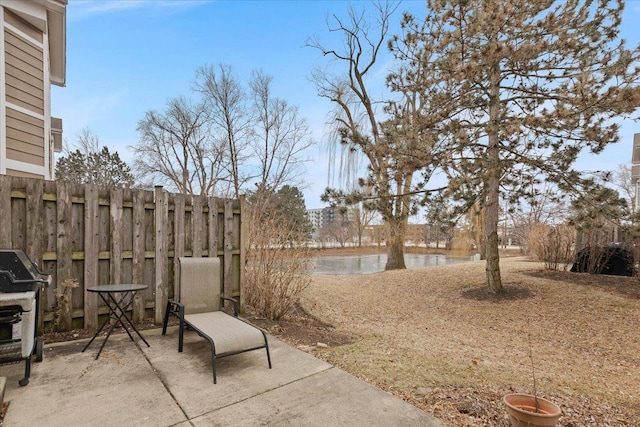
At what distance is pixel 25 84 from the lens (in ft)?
20.0

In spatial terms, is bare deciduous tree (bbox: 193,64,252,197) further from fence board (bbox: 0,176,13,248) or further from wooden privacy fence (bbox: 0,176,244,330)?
fence board (bbox: 0,176,13,248)

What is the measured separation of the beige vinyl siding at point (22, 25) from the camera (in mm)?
5766

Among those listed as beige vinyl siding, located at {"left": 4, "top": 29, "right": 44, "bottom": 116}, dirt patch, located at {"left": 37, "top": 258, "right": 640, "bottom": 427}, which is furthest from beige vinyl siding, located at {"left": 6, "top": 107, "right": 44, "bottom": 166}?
dirt patch, located at {"left": 37, "top": 258, "right": 640, "bottom": 427}

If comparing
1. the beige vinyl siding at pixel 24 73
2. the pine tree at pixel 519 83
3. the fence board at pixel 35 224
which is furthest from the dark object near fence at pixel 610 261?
the beige vinyl siding at pixel 24 73

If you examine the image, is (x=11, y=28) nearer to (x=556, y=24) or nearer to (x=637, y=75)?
(x=556, y=24)

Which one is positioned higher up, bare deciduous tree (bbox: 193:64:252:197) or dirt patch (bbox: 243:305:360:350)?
bare deciduous tree (bbox: 193:64:252:197)

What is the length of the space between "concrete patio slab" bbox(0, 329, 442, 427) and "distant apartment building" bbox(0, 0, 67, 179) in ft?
14.6

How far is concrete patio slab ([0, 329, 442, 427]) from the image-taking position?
2182mm

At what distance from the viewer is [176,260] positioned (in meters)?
4.35

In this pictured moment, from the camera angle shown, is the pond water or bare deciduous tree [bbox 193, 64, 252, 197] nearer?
the pond water

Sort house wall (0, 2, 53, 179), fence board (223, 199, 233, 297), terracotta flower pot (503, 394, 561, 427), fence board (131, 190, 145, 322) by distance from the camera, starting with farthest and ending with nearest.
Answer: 1. house wall (0, 2, 53, 179)
2. fence board (223, 199, 233, 297)
3. fence board (131, 190, 145, 322)
4. terracotta flower pot (503, 394, 561, 427)

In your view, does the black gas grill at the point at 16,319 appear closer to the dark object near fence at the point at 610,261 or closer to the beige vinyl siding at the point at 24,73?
the beige vinyl siding at the point at 24,73

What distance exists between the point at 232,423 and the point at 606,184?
8590mm

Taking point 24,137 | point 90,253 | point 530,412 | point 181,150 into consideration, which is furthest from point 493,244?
point 181,150
